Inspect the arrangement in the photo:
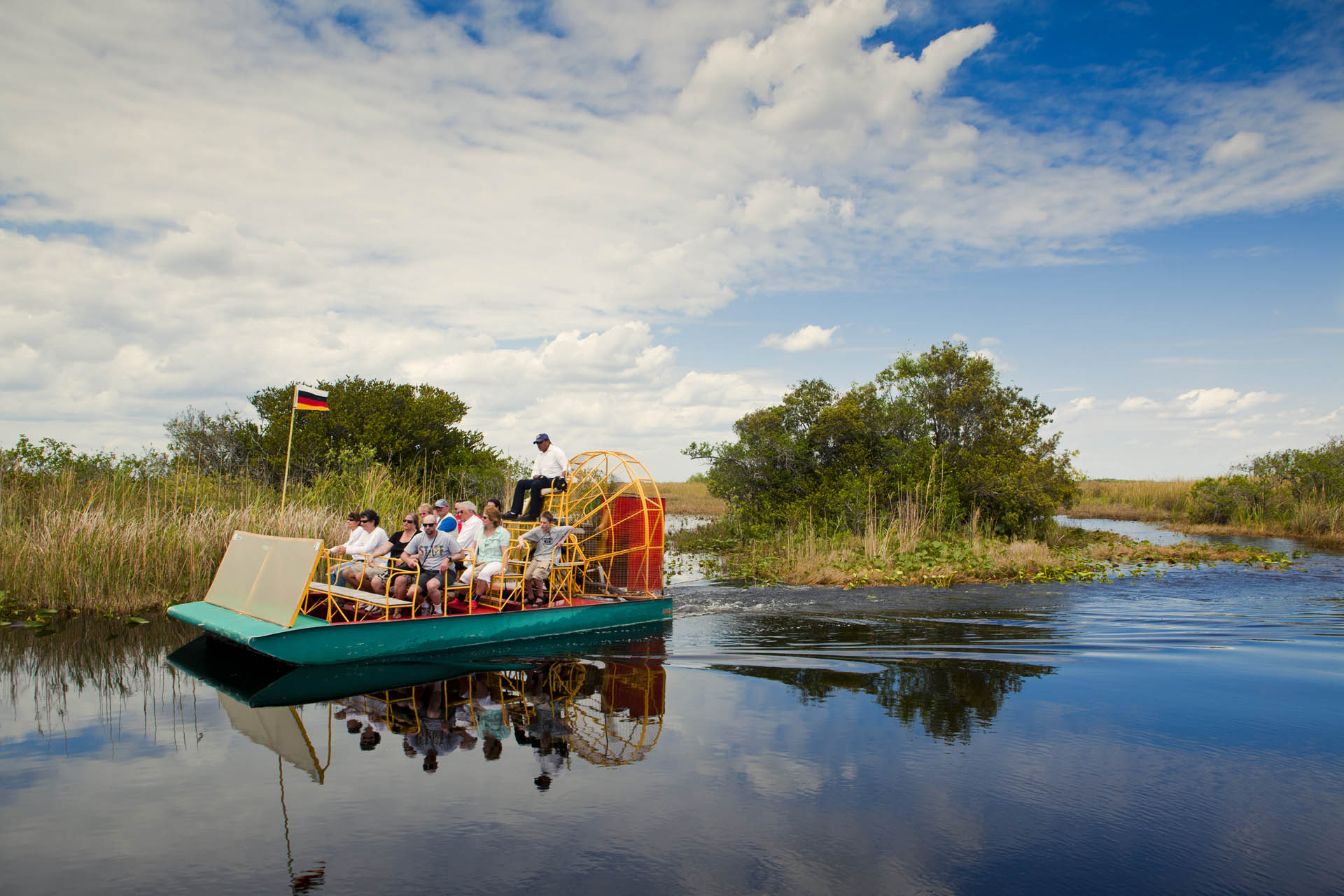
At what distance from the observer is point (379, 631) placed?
9.46 meters

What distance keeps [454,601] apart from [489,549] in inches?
36.9

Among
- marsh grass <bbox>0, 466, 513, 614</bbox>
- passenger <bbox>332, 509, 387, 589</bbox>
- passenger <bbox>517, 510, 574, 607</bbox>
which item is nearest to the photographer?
passenger <bbox>332, 509, 387, 589</bbox>

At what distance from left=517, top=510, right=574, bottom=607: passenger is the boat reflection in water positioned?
87 cm

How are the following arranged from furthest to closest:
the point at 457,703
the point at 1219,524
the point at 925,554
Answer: the point at 1219,524 < the point at 925,554 < the point at 457,703

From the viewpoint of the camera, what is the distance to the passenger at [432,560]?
33.2ft

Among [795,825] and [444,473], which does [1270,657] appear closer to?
[795,825]

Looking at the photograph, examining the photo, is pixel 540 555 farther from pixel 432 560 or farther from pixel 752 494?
pixel 752 494

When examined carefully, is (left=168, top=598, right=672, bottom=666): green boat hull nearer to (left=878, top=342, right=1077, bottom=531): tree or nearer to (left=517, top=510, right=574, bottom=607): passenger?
(left=517, top=510, right=574, bottom=607): passenger

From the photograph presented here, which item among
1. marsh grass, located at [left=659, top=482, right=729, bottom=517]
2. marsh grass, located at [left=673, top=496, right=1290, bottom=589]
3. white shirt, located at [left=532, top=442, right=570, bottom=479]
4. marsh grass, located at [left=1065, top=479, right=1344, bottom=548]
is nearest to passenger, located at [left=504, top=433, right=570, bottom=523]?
white shirt, located at [left=532, top=442, right=570, bottom=479]

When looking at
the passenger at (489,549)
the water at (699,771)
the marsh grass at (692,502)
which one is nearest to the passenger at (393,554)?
the passenger at (489,549)

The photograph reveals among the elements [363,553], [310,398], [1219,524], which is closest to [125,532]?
[310,398]

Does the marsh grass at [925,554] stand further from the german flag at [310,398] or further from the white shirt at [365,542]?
the german flag at [310,398]

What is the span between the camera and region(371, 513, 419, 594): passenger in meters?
10.4

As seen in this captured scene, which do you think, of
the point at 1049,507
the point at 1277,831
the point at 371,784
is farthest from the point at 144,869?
the point at 1049,507
